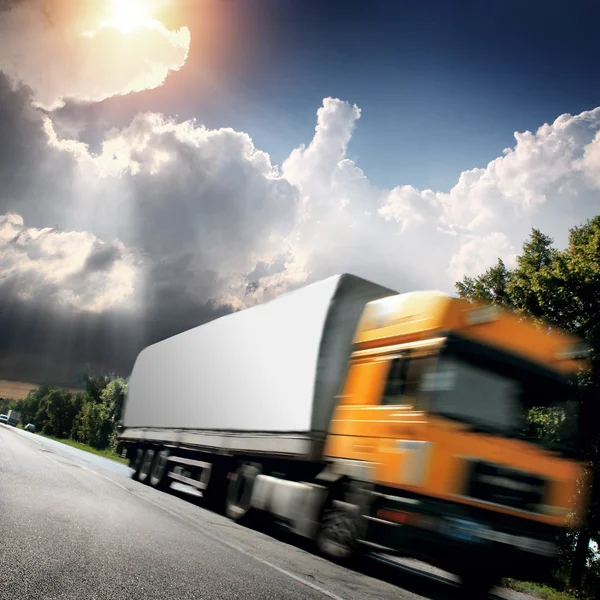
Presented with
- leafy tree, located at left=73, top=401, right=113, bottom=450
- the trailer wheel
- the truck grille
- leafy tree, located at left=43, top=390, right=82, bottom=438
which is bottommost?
leafy tree, located at left=43, top=390, right=82, bottom=438

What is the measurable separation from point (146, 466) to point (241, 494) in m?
7.49

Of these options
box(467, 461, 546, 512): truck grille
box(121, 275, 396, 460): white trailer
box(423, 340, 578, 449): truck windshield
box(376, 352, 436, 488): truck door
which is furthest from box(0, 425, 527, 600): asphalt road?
box(423, 340, 578, 449): truck windshield

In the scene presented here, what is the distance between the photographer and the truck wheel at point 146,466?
1666cm

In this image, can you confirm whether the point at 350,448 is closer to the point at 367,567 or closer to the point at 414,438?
the point at 414,438

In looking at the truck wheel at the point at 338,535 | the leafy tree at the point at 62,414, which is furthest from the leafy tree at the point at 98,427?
the truck wheel at the point at 338,535

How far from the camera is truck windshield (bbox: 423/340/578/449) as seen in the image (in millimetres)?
6230

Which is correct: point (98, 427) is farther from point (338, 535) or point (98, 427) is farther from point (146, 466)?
point (338, 535)

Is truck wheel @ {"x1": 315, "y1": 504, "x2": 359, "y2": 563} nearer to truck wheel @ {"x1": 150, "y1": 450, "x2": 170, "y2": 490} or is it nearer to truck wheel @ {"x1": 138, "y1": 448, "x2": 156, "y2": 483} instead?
truck wheel @ {"x1": 150, "y1": 450, "x2": 170, "y2": 490}

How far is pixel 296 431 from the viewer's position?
8.38 metres

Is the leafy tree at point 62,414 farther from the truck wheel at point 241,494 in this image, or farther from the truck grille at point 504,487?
the truck grille at point 504,487

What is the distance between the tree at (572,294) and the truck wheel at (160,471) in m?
9.75

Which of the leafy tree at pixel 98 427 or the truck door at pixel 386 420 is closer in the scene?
the truck door at pixel 386 420

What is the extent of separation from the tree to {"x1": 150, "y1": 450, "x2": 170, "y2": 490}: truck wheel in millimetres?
9752

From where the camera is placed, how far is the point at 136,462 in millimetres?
18328
